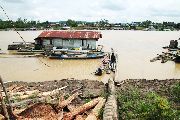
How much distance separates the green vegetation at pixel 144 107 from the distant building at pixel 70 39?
18.5 m

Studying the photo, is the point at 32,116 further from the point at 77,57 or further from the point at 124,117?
the point at 77,57

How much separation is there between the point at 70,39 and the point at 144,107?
23.7 m

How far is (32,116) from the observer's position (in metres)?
9.29

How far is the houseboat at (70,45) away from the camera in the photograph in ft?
101

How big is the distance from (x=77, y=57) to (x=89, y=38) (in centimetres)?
329

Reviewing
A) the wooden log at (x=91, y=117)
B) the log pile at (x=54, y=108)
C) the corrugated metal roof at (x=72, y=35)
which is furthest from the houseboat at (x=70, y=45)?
the wooden log at (x=91, y=117)

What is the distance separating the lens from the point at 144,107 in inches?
398

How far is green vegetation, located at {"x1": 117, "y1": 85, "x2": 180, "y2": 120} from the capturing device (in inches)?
360

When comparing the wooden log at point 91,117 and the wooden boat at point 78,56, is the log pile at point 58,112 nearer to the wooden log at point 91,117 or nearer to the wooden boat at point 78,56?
the wooden log at point 91,117

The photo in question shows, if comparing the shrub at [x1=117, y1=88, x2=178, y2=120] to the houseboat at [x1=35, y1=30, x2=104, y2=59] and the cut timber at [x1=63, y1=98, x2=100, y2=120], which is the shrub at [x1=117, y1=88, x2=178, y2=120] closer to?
the cut timber at [x1=63, y1=98, x2=100, y2=120]

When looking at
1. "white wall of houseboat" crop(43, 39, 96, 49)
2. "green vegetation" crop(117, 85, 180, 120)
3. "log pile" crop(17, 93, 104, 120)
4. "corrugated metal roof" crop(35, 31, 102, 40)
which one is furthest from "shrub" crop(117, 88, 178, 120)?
"corrugated metal roof" crop(35, 31, 102, 40)

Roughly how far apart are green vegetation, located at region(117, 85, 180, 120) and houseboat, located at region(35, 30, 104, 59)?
1663 centimetres

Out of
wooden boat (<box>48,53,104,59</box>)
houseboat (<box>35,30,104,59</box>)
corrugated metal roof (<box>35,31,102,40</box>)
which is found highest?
corrugated metal roof (<box>35,31,102,40</box>)

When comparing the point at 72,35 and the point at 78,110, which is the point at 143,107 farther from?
the point at 72,35
